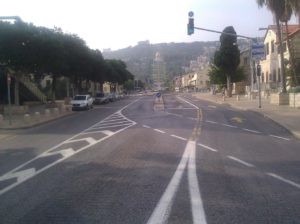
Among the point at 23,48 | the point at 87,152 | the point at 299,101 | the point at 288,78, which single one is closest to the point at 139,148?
the point at 87,152

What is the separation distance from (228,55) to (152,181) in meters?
72.6

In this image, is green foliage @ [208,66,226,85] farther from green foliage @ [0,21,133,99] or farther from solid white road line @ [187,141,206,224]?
solid white road line @ [187,141,206,224]

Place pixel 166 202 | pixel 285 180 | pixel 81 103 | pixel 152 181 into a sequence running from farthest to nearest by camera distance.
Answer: pixel 81 103 → pixel 285 180 → pixel 152 181 → pixel 166 202

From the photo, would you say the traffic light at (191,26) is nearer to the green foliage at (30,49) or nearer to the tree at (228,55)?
the green foliage at (30,49)

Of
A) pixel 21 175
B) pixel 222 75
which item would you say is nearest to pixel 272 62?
pixel 222 75

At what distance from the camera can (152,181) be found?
11570 millimetres

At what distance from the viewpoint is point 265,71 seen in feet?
259

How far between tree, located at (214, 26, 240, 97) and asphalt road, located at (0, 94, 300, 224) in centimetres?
6199

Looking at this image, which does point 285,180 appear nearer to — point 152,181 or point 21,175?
point 152,181

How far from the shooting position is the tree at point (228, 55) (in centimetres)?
8212

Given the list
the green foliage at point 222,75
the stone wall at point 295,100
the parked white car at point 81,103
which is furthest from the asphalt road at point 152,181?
the green foliage at point 222,75

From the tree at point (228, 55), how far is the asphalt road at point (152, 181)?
203 feet

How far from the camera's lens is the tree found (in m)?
82.1

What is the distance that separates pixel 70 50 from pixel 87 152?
150 feet
